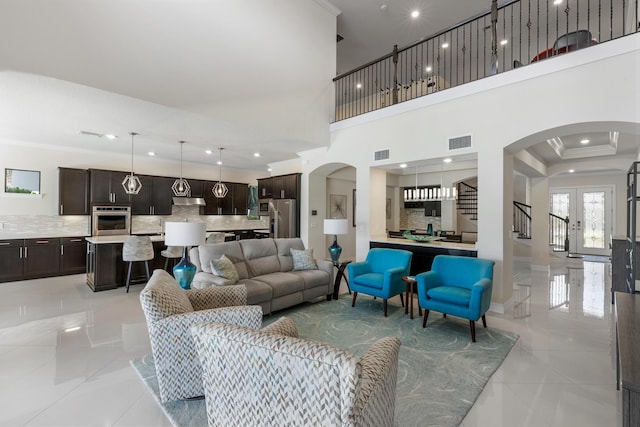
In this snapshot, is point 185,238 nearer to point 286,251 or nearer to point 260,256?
point 260,256

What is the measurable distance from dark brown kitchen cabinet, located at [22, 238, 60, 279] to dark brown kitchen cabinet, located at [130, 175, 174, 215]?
5.50 ft

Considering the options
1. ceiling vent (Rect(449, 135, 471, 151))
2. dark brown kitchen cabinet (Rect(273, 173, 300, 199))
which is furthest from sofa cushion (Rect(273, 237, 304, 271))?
ceiling vent (Rect(449, 135, 471, 151))

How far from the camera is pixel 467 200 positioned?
911 centimetres

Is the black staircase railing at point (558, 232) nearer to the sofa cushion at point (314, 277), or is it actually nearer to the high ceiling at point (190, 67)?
the high ceiling at point (190, 67)

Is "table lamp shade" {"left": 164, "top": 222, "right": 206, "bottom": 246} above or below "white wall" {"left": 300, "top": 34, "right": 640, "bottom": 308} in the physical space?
below

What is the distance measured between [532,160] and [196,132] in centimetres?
688

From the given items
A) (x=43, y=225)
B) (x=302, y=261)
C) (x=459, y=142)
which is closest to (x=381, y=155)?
(x=459, y=142)

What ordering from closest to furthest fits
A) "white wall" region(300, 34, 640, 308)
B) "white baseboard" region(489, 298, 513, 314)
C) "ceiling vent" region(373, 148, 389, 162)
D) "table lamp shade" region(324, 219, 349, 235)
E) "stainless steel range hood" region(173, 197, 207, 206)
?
"white wall" region(300, 34, 640, 308)
"white baseboard" region(489, 298, 513, 314)
"table lamp shade" region(324, 219, 349, 235)
"ceiling vent" region(373, 148, 389, 162)
"stainless steel range hood" region(173, 197, 207, 206)

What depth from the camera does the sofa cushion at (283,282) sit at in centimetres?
392

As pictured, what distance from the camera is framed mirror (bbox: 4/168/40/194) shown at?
19.8 feet

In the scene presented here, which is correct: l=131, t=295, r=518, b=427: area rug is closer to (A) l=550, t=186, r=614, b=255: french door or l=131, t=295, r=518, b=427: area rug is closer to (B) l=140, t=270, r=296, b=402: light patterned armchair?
(B) l=140, t=270, r=296, b=402: light patterned armchair

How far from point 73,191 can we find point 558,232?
14.1 m

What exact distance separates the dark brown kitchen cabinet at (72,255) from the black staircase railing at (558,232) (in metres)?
13.4

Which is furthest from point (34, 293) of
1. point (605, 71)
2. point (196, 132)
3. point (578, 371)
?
point (605, 71)
